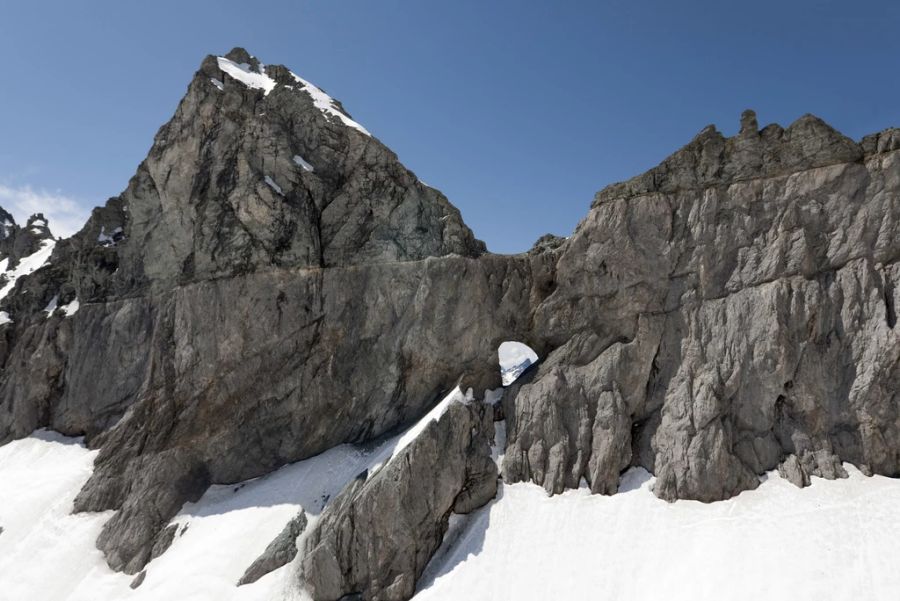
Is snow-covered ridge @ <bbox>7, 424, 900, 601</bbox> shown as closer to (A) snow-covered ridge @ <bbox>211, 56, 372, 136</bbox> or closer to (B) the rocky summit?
(B) the rocky summit

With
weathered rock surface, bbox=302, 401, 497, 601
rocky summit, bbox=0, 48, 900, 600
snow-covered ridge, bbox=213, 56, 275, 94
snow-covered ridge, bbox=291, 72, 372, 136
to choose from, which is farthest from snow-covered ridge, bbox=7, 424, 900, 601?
snow-covered ridge, bbox=213, 56, 275, 94

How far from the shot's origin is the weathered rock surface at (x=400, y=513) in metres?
20.4

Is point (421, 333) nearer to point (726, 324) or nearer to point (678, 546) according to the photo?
point (726, 324)

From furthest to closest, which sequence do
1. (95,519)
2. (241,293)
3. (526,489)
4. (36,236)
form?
(36,236), (241,293), (95,519), (526,489)

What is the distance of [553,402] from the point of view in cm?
2347

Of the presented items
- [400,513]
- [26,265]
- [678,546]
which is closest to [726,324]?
[678,546]

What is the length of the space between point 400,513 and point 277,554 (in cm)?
604

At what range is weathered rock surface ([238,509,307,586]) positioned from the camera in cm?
2172

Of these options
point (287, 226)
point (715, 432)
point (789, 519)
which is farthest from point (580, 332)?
point (287, 226)

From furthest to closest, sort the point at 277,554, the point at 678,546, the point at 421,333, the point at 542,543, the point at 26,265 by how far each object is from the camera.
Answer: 1. the point at 26,265
2. the point at 421,333
3. the point at 277,554
4. the point at 542,543
5. the point at 678,546

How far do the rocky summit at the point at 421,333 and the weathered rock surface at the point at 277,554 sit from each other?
13 cm

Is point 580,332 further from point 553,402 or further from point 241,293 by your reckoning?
point 241,293

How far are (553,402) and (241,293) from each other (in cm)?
1904

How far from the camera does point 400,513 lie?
21172 millimetres
